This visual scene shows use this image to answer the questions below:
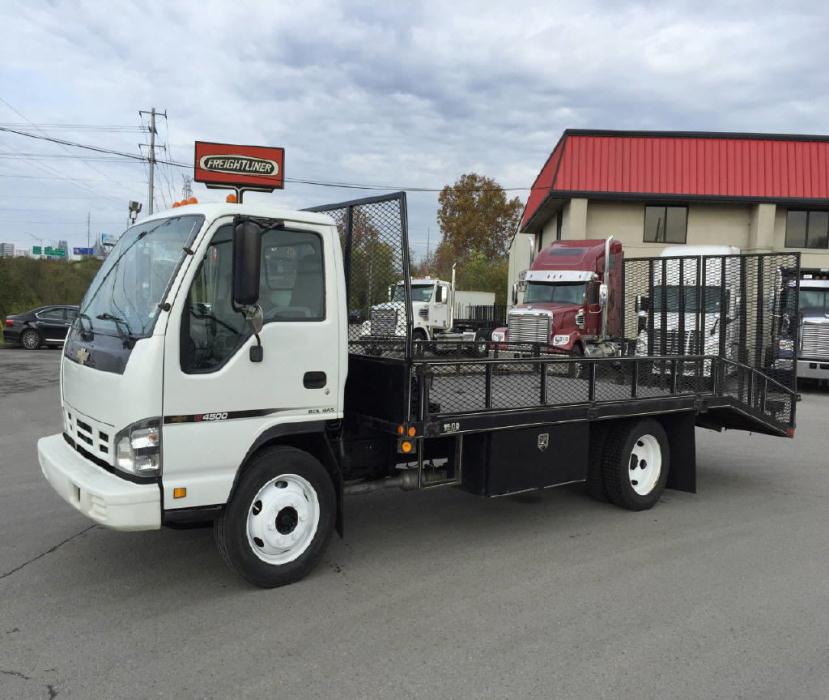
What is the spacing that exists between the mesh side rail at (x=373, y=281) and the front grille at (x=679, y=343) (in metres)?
4.39

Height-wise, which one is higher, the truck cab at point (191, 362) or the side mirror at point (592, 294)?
the side mirror at point (592, 294)

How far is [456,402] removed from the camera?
516 cm

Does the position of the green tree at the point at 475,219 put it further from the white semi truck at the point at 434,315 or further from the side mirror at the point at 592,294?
the side mirror at the point at 592,294

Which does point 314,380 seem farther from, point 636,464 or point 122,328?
point 636,464

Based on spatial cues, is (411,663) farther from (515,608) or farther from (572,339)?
(572,339)

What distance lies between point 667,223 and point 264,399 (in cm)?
Result: 2427

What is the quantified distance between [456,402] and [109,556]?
2644mm

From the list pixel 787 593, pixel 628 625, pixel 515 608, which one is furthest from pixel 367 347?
pixel 787 593

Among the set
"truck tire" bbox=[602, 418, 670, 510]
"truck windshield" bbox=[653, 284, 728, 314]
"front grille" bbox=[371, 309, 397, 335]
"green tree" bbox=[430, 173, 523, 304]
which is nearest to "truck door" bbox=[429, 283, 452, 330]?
"truck windshield" bbox=[653, 284, 728, 314]

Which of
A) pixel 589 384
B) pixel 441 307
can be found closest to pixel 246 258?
pixel 589 384

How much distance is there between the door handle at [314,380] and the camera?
14.5ft

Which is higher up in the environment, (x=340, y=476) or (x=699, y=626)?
(x=340, y=476)

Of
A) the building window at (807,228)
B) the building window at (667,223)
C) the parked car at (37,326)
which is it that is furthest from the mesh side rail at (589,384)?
the parked car at (37,326)

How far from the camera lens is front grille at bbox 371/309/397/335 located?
5.10 meters
